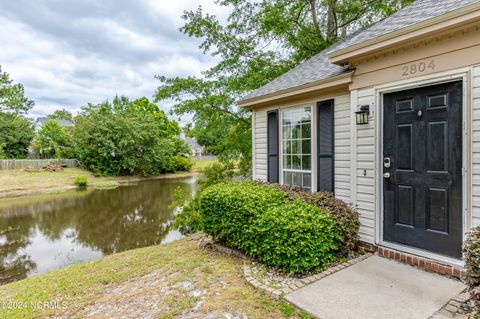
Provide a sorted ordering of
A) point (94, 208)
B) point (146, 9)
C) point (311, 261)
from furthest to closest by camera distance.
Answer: point (94, 208) < point (146, 9) < point (311, 261)

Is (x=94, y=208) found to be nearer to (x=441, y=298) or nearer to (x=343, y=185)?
(x=343, y=185)

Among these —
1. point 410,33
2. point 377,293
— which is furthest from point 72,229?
point 410,33

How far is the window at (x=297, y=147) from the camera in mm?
4762

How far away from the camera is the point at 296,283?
9.37 ft

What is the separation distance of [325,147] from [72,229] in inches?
345

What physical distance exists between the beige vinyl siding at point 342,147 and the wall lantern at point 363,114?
29 cm

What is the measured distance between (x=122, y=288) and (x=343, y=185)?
354cm

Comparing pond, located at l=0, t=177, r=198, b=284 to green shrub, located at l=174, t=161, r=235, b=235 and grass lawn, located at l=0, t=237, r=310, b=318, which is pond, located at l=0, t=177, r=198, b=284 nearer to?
green shrub, located at l=174, t=161, r=235, b=235

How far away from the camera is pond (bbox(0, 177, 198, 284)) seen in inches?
253

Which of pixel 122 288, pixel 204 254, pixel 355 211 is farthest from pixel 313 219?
pixel 122 288

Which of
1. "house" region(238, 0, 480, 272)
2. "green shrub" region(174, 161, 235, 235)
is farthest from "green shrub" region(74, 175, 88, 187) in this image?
"house" region(238, 0, 480, 272)

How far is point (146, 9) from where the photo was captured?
8836mm

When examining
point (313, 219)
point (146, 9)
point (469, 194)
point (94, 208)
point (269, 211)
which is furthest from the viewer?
point (94, 208)

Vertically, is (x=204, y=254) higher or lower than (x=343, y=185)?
lower
